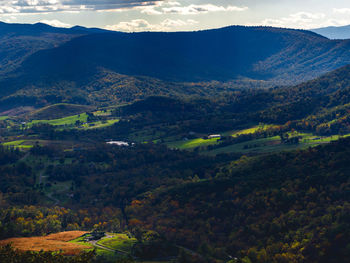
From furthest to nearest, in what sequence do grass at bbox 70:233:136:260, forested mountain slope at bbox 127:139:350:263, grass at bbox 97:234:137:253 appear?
grass at bbox 97:234:137:253 → grass at bbox 70:233:136:260 → forested mountain slope at bbox 127:139:350:263

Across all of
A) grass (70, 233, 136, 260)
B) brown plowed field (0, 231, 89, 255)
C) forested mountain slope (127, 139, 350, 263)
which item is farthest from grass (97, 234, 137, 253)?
forested mountain slope (127, 139, 350, 263)

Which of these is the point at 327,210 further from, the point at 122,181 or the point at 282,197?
the point at 122,181

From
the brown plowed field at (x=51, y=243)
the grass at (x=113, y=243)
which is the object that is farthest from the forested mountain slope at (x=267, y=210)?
the brown plowed field at (x=51, y=243)

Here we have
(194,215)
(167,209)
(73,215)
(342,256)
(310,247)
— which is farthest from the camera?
(73,215)

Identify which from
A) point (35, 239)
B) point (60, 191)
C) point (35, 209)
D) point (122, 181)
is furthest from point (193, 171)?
point (35, 239)

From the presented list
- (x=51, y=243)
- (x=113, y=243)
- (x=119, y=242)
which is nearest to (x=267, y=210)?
(x=119, y=242)

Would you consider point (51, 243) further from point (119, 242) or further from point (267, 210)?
point (267, 210)

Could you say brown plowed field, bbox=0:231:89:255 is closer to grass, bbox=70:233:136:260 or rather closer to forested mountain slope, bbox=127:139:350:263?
grass, bbox=70:233:136:260
